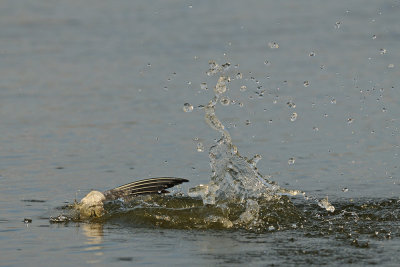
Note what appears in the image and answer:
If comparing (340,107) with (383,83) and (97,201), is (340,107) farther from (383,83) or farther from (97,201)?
(97,201)

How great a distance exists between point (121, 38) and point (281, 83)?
4.72m

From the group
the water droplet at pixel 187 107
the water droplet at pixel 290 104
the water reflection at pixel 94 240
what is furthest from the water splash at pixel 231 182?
the water droplet at pixel 290 104

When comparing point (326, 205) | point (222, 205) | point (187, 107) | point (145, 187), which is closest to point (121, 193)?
A: point (145, 187)

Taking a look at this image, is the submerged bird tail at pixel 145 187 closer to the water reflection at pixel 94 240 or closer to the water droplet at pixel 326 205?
the water reflection at pixel 94 240

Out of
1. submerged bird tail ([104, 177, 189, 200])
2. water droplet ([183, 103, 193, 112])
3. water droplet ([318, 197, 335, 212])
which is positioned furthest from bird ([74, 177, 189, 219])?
water droplet ([318, 197, 335, 212])

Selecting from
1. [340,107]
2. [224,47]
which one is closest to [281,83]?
[340,107]

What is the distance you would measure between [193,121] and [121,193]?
3.50 m

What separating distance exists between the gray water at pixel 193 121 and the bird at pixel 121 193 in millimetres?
268

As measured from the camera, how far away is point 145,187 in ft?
32.2

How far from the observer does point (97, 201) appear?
371 inches

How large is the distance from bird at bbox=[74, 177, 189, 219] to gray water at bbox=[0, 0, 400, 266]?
27 centimetres

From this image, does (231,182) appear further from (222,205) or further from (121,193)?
(121,193)

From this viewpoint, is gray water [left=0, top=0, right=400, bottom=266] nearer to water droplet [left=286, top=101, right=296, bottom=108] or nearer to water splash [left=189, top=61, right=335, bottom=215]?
water droplet [left=286, top=101, right=296, bottom=108]

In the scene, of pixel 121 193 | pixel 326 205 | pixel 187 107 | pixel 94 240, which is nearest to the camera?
pixel 94 240
